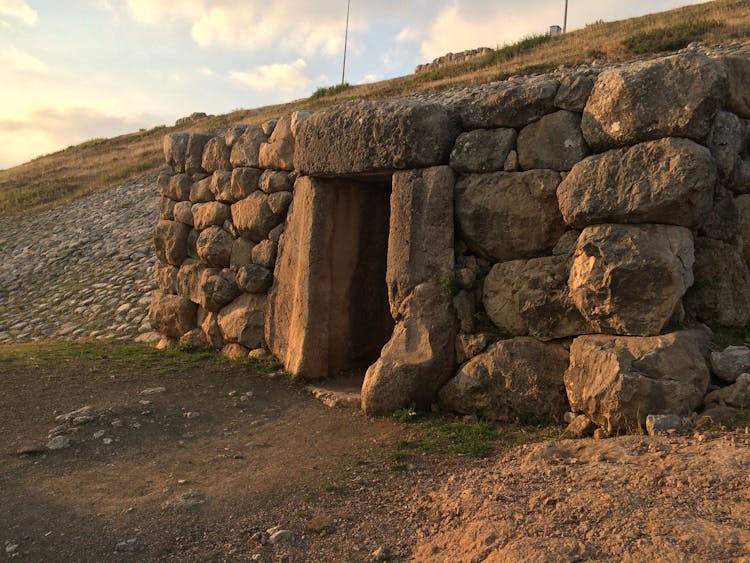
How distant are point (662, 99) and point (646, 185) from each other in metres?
0.61

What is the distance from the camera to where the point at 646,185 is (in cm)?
430

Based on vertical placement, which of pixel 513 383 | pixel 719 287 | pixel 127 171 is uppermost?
pixel 127 171

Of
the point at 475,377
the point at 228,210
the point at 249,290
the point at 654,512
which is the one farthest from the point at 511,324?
the point at 228,210

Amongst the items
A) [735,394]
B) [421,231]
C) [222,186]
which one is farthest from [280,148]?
[735,394]

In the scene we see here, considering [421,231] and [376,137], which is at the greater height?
[376,137]

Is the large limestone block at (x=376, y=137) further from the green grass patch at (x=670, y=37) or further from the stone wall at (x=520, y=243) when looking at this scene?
the green grass patch at (x=670, y=37)

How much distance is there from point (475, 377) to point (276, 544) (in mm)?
2122

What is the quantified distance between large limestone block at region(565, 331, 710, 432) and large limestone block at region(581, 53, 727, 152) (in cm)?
140

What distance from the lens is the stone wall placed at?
14.0 feet

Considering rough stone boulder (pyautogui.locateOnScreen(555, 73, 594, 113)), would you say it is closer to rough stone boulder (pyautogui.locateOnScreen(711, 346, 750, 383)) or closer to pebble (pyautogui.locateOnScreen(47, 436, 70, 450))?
rough stone boulder (pyautogui.locateOnScreen(711, 346, 750, 383))

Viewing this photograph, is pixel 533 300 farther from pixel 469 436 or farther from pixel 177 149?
pixel 177 149

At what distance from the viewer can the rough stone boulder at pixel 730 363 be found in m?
4.12

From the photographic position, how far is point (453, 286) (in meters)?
5.24

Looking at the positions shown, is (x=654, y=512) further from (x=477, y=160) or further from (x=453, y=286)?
(x=477, y=160)
